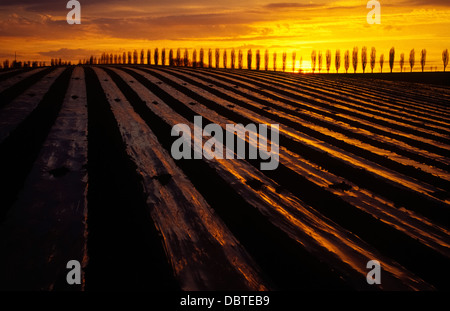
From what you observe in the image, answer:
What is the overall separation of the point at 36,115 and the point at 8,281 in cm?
456

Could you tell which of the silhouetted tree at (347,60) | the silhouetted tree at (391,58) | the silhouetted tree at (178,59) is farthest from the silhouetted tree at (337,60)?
the silhouetted tree at (178,59)

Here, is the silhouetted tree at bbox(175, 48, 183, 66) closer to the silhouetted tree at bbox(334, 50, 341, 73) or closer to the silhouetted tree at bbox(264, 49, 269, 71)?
the silhouetted tree at bbox(264, 49, 269, 71)

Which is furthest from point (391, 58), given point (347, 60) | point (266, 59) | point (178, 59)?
point (178, 59)

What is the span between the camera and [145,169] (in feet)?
12.9

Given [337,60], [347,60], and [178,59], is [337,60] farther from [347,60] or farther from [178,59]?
[178,59]

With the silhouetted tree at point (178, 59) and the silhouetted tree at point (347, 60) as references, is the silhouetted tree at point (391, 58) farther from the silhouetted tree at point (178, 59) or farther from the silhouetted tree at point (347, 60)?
the silhouetted tree at point (178, 59)

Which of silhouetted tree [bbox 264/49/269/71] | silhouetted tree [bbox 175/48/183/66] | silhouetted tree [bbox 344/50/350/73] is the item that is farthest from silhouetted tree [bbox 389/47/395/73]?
silhouetted tree [bbox 175/48/183/66]

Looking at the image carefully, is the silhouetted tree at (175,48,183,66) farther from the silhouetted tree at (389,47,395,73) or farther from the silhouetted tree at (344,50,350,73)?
the silhouetted tree at (389,47,395,73)

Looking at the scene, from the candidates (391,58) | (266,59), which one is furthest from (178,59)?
(391,58)

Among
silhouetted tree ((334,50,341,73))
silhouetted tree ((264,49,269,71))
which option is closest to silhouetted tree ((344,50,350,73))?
silhouetted tree ((334,50,341,73))

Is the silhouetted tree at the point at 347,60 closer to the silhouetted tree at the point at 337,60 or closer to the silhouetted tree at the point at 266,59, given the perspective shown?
the silhouetted tree at the point at 337,60

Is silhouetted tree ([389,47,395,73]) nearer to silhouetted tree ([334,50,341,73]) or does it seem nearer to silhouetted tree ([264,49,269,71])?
silhouetted tree ([334,50,341,73])

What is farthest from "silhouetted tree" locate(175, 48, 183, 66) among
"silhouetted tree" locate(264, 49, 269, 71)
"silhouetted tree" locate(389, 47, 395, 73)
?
"silhouetted tree" locate(389, 47, 395, 73)

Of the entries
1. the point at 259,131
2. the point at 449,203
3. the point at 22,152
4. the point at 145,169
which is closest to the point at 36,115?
the point at 22,152
